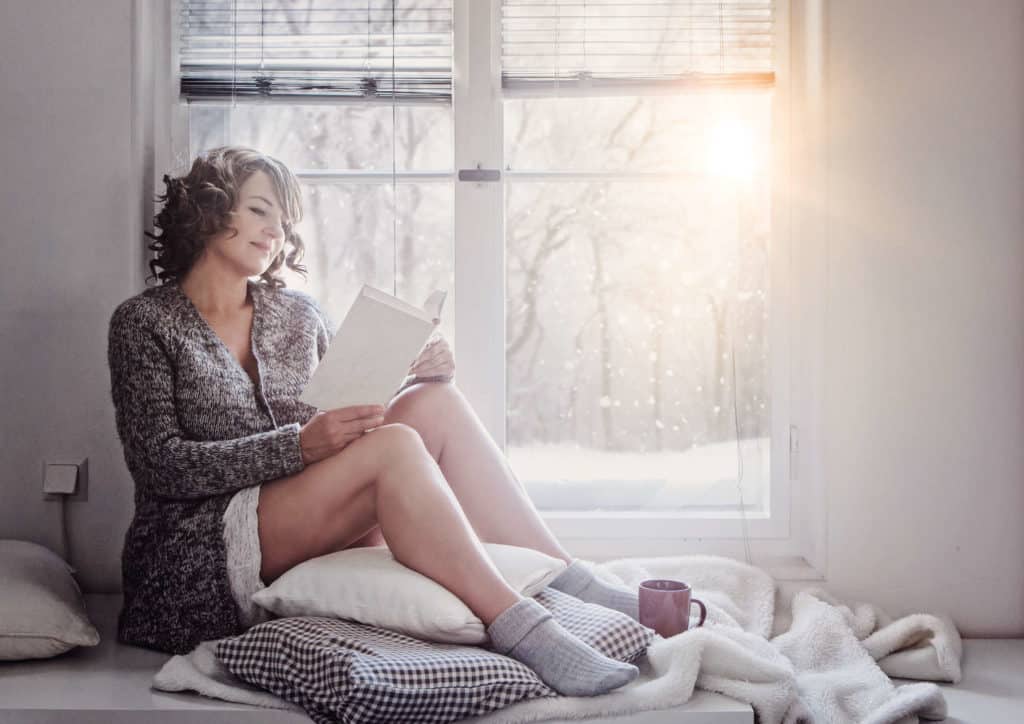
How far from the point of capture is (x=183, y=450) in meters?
1.52

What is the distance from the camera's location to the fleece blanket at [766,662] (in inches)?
51.9

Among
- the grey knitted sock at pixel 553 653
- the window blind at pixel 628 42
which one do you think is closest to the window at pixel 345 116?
the window blind at pixel 628 42

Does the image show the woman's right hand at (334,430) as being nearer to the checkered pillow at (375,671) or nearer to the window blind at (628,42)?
the checkered pillow at (375,671)

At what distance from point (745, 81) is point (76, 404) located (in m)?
1.55

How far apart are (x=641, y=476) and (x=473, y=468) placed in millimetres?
511

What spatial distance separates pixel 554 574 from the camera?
1.55 m

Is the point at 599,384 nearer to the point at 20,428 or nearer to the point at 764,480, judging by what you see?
the point at 764,480

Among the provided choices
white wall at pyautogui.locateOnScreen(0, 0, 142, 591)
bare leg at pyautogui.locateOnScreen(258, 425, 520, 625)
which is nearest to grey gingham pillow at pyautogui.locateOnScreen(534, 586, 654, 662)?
bare leg at pyautogui.locateOnScreen(258, 425, 520, 625)

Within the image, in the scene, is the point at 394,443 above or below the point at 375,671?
above

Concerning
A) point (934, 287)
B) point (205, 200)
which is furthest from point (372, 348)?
point (934, 287)

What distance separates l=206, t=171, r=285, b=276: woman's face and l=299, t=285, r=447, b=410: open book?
1.19ft

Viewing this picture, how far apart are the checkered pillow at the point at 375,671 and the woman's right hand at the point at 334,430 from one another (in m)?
0.27

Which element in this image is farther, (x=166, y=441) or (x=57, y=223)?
(x=57, y=223)

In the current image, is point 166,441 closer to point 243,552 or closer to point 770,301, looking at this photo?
point 243,552
